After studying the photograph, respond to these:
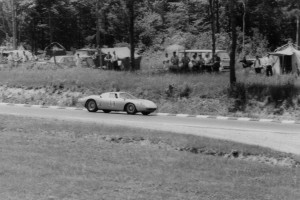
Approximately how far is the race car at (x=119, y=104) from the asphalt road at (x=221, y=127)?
0.89 meters

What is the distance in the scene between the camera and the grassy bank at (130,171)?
9641 mm

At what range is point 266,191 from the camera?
10352 mm

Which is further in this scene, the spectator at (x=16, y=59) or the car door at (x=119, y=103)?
the spectator at (x=16, y=59)

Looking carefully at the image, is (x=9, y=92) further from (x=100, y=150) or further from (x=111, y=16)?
(x=111, y=16)

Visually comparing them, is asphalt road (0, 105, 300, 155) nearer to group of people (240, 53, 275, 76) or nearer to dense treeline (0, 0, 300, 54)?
group of people (240, 53, 275, 76)

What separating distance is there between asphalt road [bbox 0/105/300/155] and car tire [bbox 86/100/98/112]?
0.94m

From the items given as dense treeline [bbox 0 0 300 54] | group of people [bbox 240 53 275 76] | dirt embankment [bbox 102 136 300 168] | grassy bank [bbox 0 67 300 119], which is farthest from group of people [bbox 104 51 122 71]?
dense treeline [bbox 0 0 300 54]

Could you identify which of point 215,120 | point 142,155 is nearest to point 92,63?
point 215,120

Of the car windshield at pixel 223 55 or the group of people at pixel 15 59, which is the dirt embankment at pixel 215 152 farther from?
the car windshield at pixel 223 55

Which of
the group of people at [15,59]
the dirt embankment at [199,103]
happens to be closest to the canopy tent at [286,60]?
the dirt embankment at [199,103]

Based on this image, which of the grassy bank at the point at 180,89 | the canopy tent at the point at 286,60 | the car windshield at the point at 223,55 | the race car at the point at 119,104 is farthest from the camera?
the car windshield at the point at 223,55

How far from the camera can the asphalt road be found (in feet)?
60.1

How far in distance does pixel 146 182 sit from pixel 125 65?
3492cm

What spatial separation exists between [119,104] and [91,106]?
179 centimetres
